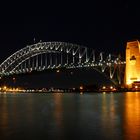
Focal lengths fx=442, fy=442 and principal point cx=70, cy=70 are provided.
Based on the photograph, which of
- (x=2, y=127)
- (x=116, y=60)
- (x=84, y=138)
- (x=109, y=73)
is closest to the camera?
(x=84, y=138)

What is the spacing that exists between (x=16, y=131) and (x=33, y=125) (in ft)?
5.10

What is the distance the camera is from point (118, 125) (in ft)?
50.3

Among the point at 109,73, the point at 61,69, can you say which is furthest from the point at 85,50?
the point at 109,73

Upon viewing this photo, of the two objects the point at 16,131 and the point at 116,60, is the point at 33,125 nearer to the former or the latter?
the point at 16,131

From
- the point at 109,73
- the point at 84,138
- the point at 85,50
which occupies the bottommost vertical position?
the point at 84,138

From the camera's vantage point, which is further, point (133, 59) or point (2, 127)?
point (133, 59)

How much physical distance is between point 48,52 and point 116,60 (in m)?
11.0

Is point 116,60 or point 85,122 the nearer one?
point 85,122

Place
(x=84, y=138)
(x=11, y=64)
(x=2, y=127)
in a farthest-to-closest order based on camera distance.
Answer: (x=11, y=64), (x=2, y=127), (x=84, y=138)

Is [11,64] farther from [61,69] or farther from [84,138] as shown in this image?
[84,138]

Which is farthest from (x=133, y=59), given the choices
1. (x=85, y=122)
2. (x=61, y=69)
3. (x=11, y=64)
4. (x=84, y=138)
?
(x=84, y=138)

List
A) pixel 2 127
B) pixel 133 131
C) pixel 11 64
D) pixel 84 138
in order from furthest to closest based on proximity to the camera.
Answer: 1. pixel 11 64
2. pixel 2 127
3. pixel 133 131
4. pixel 84 138

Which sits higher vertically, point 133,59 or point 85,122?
point 133,59

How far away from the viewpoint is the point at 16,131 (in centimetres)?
1389
